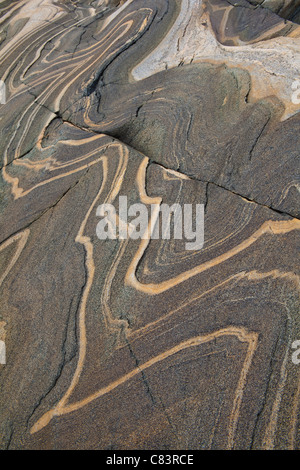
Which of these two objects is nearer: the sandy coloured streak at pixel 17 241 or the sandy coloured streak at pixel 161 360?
the sandy coloured streak at pixel 161 360

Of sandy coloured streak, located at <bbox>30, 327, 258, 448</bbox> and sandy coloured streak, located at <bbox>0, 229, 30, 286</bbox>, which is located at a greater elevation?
sandy coloured streak, located at <bbox>0, 229, 30, 286</bbox>

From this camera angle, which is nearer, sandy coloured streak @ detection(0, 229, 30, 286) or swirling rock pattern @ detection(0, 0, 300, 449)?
swirling rock pattern @ detection(0, 0, 300, 449)

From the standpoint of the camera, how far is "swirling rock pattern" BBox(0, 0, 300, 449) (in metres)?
1.86

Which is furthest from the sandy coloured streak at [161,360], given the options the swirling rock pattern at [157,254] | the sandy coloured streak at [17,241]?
the sandy coloured streak at [17,241]

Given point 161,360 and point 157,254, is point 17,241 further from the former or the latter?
point 161,360

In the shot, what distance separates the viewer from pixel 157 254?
2.44 meters

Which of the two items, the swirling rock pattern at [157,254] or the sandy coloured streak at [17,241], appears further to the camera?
the sandy coloured streak at [17,241]

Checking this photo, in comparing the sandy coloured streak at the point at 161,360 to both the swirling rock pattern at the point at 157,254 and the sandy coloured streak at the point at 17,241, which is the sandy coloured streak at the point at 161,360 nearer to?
the swirling rock pattern at the point at 157,254

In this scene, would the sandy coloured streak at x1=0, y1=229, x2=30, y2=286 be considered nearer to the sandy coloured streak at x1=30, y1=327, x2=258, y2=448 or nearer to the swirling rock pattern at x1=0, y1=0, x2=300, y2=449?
the swirling rock pattern at x1=0, y1=0, x2=300, y2=449

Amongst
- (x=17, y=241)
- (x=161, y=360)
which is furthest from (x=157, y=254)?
(x=17, y=241)

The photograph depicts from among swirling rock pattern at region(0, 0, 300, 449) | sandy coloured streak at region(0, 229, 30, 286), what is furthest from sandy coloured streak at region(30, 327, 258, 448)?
sandy coloured streak at region(0, 229, 30, 286)

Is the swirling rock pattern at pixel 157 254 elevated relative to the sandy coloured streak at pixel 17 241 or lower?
lower

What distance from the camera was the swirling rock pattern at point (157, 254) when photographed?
186 centimetres

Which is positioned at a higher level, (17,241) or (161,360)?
(17,241)
